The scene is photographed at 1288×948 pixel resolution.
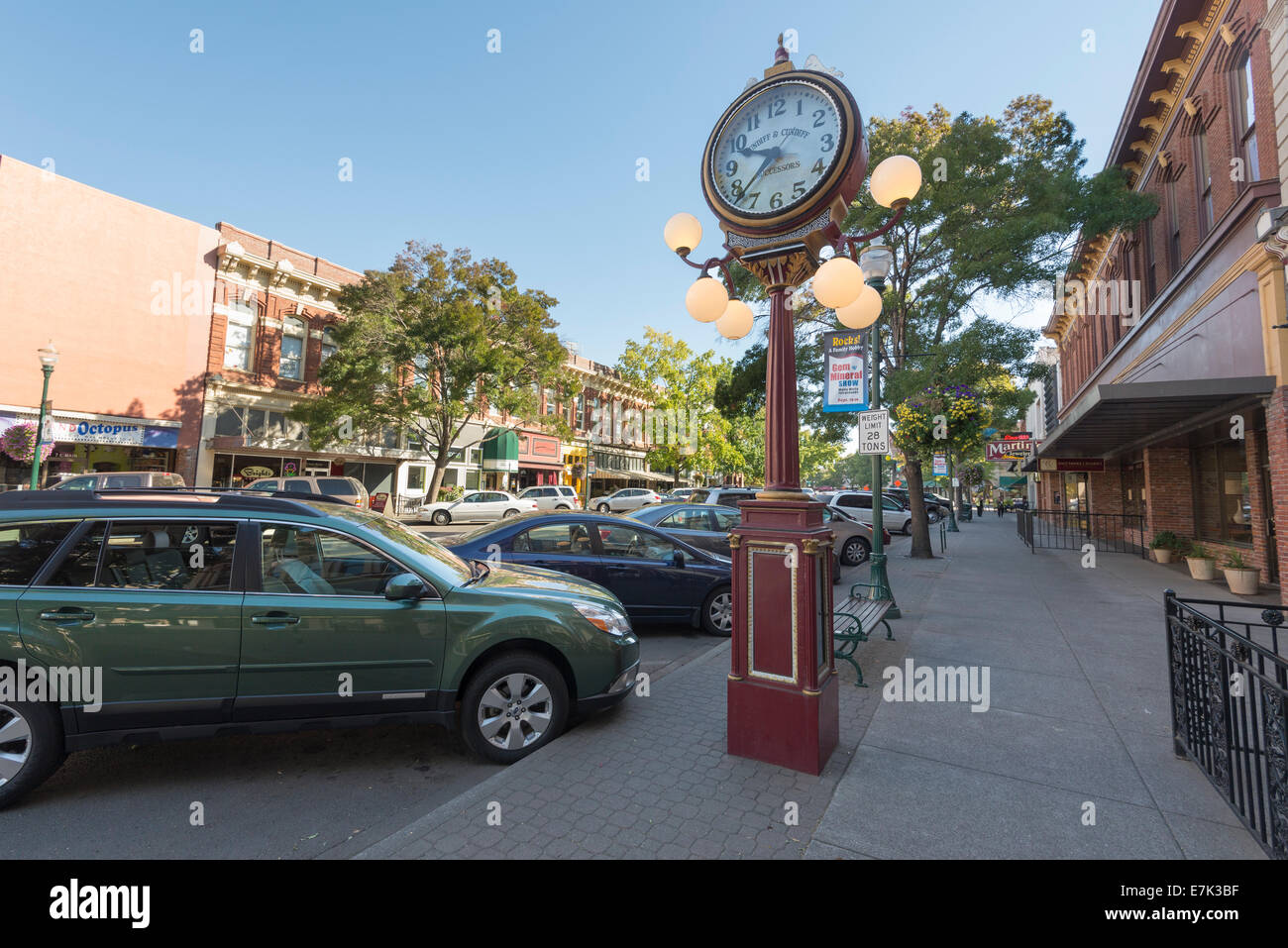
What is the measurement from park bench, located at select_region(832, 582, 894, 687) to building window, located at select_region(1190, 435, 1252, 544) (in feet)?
30.5

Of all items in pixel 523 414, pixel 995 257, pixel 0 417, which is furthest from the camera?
pixel 523 414

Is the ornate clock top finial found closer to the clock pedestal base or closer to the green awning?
the clock pedestal base

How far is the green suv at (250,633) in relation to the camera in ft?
10.5

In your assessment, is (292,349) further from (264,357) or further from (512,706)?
(512,706)

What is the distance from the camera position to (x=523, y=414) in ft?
80.5

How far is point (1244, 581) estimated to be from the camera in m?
9.68

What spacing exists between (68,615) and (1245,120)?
1670cm

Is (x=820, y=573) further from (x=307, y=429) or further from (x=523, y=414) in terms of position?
(x=307, y=429)

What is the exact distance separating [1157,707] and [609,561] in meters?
5.29

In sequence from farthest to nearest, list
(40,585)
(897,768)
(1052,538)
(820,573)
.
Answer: (1052,538), (820,573), (897,768), (40,585)

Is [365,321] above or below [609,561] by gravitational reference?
above

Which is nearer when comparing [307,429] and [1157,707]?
[1157,707]
